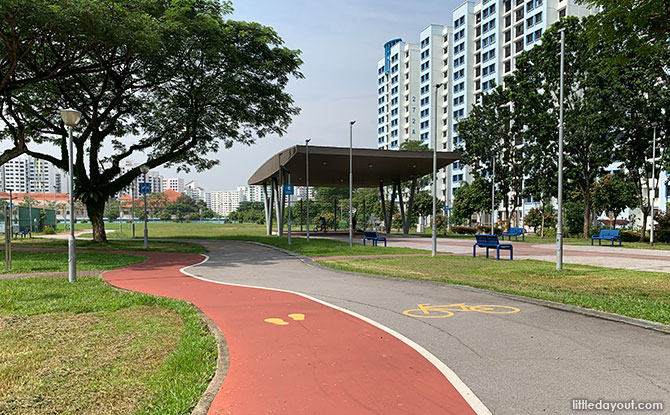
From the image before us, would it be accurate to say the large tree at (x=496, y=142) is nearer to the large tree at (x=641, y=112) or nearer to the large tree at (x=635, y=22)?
the large tree at (x=641, y=112)

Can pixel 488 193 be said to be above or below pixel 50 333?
above

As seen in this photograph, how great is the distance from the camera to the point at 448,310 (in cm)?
795

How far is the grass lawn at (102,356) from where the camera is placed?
387 centimetres

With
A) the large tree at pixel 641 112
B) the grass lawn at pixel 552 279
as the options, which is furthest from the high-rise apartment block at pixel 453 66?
the grass lawn at pixel 552 279

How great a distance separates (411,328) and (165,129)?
25977mm

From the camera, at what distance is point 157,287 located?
10602 mm

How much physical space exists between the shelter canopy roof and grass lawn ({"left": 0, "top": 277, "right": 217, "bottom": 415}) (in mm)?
22507

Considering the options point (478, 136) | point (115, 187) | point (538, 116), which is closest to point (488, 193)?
point (478, 136)

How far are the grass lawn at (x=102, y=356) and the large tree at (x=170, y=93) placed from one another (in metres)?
12.6

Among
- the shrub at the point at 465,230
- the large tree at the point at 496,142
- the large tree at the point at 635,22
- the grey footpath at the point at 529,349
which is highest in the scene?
the large tree at the point at 496,142

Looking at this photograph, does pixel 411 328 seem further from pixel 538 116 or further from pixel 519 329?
pixel 538 116

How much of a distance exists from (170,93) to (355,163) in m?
14.9

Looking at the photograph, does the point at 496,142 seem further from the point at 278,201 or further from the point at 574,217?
the point at 278,201

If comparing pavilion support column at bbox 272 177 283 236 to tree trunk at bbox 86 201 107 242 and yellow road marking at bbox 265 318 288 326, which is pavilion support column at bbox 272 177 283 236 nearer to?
tree trunk at bbox 86 201 107 242
